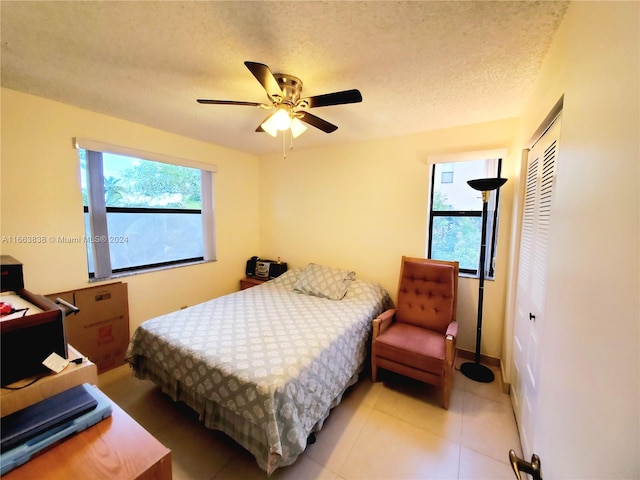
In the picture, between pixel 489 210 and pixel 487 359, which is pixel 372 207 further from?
pixel 487 359

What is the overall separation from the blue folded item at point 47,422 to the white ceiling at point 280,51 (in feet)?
5.32

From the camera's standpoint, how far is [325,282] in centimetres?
298

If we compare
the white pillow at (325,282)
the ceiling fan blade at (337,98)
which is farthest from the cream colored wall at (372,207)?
the ceiling fan blade at (337,98)

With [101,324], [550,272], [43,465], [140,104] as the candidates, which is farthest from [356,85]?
[101,324]

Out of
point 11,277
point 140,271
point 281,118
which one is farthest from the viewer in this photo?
point 140,271

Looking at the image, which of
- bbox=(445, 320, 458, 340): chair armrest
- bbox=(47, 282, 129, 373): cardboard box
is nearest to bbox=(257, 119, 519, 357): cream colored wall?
bbox=(445, 320, 458, 340): chair armrest

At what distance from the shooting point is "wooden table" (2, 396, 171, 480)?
0.72 m

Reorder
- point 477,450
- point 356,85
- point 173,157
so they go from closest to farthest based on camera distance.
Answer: point 477,450, point 356,85, point 173,157

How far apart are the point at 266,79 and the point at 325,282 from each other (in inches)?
83.7

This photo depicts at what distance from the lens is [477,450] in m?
1.65

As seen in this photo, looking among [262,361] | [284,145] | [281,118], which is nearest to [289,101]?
[281,118]

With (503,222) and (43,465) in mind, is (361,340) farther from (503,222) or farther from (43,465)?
(43,465)

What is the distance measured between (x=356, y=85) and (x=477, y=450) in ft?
8.42

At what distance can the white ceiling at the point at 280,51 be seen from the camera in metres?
1.17
